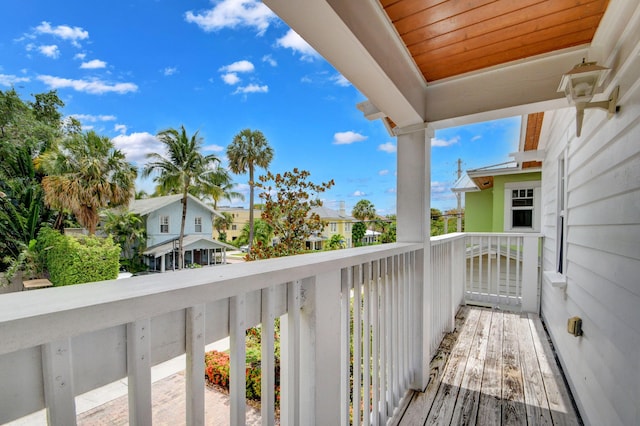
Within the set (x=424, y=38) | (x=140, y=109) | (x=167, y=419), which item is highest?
(x=140, y=109)

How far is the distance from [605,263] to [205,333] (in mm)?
2004

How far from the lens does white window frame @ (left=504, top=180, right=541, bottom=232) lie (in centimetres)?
662

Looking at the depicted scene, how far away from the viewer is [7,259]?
10.4 metres

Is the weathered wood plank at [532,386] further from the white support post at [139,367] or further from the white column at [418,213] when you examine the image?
the white support post at [139,367]

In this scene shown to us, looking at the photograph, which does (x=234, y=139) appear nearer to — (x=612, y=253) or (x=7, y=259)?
(x=7, y=259)

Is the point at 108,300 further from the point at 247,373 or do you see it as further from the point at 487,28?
the point at 247,373

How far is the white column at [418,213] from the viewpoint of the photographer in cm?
227

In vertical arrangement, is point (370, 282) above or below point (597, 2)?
below

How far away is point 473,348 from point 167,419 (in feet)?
9.49

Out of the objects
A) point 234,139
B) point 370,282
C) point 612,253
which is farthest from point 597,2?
point 234,139

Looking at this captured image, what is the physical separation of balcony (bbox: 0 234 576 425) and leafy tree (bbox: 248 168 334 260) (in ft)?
14.5

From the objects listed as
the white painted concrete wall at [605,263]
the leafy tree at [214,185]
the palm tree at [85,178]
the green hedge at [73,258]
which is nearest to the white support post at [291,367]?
the white painted concrete wall at [605,263]

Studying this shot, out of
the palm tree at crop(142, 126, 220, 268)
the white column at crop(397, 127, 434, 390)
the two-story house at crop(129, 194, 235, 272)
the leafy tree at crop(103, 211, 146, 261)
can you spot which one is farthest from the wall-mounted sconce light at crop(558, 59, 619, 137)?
the palm tree at crop(142, 126, 220, 268)

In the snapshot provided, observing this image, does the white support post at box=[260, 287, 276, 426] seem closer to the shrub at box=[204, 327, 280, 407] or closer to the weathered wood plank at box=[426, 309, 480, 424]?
the weathered wood plank at box=[426, 309, 480, 424]
